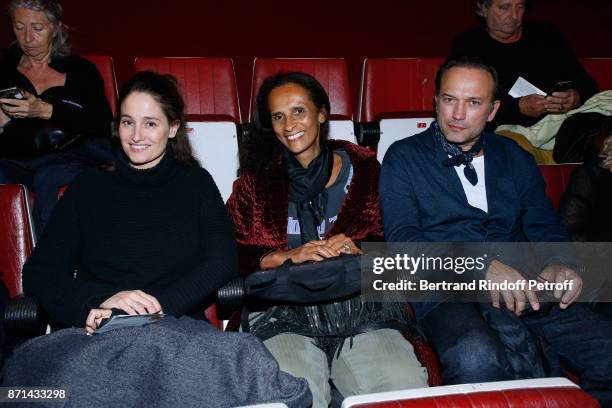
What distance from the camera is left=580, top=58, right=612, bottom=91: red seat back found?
3.10 m

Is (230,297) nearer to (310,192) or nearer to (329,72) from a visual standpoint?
(310,192)

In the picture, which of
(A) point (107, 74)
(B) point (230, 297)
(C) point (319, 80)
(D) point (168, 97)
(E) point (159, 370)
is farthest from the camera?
(C) point (319, 80)

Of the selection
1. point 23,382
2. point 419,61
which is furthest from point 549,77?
point 23,382

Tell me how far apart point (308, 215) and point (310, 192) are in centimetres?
7

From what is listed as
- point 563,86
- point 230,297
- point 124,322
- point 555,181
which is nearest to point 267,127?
point 230,297

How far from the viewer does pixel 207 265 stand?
153cm

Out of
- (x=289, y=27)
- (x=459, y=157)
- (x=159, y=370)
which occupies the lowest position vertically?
(x=159, y=370)

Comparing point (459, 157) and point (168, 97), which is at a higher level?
point (168, 97)

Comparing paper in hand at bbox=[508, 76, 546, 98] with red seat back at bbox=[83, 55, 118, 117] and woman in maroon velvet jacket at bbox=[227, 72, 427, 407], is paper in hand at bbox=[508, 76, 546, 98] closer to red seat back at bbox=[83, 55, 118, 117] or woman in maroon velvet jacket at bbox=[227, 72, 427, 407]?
woman in maroon velvet jacket at bbox=[227, 72, 427, 407]

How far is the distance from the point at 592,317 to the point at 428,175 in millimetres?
588

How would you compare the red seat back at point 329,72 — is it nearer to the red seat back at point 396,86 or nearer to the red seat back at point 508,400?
the red seat back at point 396,86

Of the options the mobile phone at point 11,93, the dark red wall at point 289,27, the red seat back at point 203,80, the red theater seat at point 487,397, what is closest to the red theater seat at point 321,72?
the red seat back at point 203,80

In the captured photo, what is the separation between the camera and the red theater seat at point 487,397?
90 cm

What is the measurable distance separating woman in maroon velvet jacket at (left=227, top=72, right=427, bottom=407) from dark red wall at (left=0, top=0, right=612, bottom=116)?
1.54 metres
